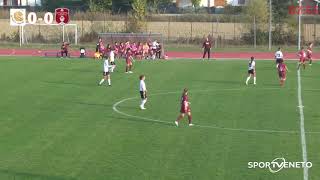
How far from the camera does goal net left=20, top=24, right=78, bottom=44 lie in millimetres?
83738

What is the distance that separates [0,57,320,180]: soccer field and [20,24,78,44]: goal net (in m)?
36.1

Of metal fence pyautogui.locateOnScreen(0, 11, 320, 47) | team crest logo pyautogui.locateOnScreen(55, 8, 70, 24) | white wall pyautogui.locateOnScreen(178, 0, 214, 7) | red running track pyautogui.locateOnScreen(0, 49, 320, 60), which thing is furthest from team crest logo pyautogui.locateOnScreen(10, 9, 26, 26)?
white wall pyautogui.locateOnScreen(178, 0, 214, 7)

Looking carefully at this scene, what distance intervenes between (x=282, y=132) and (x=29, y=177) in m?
10.7

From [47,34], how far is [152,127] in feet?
201

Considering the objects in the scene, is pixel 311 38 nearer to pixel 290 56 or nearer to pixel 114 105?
pixel 290 56

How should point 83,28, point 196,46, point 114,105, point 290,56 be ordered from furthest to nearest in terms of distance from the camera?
1. point 83,28
2. point 196,46
3. point 290,56
4. point 114,105

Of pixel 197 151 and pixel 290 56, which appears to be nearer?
pixel 197 151

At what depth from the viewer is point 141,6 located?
8375 centimetres

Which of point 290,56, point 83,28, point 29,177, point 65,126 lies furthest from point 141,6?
point 29,177

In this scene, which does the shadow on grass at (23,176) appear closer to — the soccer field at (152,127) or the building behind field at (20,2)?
the soccer field at (152,127)

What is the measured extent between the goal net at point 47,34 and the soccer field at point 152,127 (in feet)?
118

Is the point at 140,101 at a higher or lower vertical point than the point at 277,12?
lower

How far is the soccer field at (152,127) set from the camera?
850 inches

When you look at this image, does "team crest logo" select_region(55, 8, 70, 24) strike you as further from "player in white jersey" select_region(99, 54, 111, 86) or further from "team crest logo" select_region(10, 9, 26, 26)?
"player in white jersey" select_region(99, 54, 111, 86)
